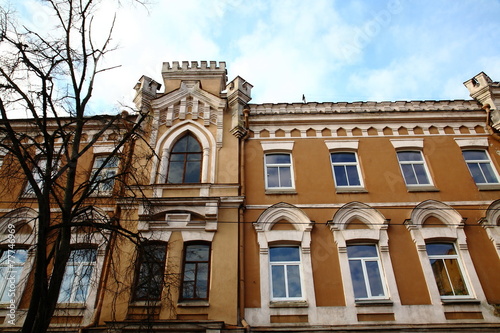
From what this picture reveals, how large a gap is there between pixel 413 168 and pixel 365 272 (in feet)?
14.2

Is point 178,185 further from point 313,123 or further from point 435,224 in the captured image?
point 435,224

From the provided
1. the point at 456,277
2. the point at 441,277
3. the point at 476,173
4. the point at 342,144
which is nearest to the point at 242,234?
the point at 342,144

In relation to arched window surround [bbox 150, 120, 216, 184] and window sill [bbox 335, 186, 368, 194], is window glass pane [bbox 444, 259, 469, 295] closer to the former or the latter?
window sill [bbox 335, 186, 368, 194]

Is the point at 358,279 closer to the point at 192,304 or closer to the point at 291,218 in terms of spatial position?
the point at 291,218

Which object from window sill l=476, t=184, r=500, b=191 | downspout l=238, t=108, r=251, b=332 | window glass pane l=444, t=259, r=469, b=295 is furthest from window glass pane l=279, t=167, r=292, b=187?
window sill l=476, t=184, r=500, b=191

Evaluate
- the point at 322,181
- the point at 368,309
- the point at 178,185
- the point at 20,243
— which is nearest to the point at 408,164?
the point at 322,181

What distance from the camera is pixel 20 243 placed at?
35.1 feet

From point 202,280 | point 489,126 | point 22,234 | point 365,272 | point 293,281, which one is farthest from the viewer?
point 489,126

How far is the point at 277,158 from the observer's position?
12.6m

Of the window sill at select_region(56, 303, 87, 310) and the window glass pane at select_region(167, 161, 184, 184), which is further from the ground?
the window glass pane at select_region(167, 161, 184, 184)

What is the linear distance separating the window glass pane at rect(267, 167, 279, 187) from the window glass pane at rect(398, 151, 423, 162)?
14.6 feet

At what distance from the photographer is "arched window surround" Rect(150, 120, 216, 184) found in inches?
462

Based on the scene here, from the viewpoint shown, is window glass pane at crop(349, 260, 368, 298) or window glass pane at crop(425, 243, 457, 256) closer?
window glass pane at crop(349, 260, 368, 298)

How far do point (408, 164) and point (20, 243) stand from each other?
1282 cm
